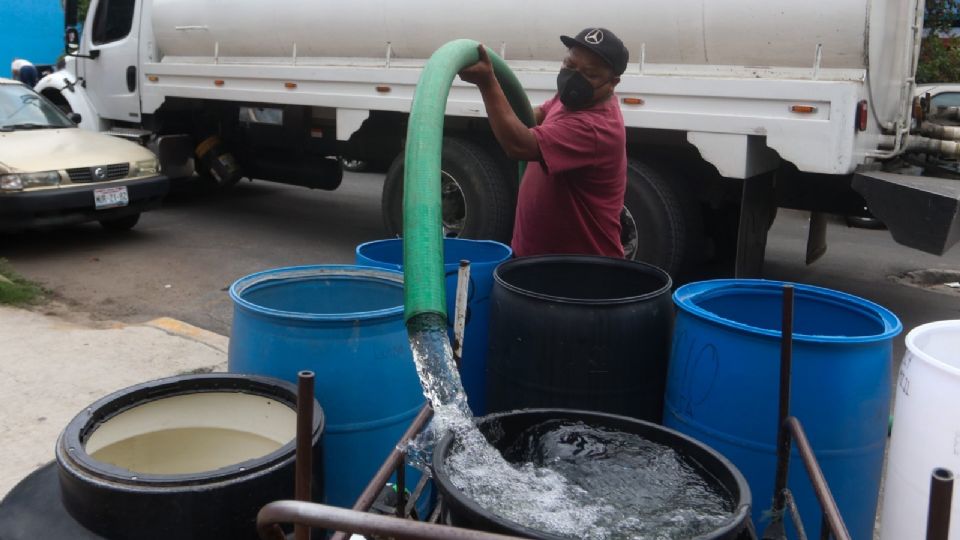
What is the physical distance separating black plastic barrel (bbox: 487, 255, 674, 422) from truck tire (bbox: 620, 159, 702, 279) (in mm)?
3184

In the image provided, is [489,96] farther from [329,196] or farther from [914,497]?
[329,196]

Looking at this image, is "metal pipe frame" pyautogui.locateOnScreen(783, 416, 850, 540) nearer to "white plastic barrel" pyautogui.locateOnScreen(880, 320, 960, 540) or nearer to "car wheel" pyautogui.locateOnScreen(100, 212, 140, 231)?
"white plastic barrel" pyautogui.locateOnScreen(880, 320, 960, 540)

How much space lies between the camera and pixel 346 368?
2.12 metres

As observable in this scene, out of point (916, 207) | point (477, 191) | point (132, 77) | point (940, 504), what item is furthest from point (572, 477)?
point (132, 77)

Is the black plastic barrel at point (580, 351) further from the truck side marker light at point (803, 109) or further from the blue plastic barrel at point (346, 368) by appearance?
the truck side marker light at point (803, 109)

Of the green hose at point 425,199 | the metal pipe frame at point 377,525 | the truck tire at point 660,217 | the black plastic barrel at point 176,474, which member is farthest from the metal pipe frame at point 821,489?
the truck tire at point 660,217

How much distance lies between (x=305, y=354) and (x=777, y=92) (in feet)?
11.5

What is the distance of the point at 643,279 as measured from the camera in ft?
8.34

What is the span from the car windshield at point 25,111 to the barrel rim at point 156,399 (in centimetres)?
653

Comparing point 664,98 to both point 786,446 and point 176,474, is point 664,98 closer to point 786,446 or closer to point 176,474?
point 786,446

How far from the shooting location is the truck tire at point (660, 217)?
17.5 feet

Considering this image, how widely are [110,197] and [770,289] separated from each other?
617cm

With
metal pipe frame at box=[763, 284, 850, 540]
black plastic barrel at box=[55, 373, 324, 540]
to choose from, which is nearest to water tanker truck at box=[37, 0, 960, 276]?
metal pipe frame at box=[763, 284, 850, 540]

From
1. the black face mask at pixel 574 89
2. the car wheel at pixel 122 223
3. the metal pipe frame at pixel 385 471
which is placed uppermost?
the black face mask at pixel 574 89
